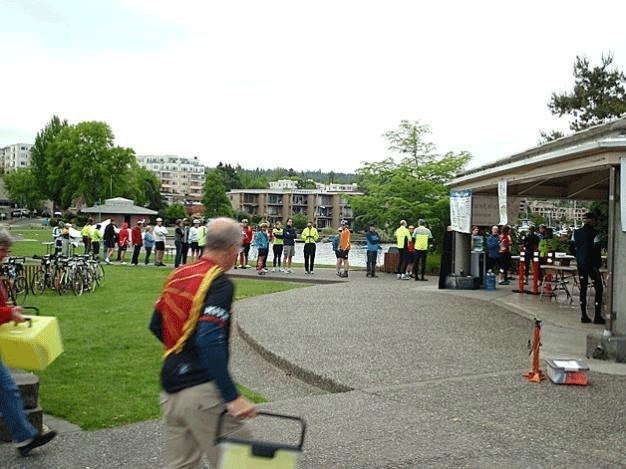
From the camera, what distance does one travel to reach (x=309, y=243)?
26.1m

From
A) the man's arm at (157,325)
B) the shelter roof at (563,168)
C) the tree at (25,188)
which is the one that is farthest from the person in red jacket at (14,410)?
the tree at (25,188)

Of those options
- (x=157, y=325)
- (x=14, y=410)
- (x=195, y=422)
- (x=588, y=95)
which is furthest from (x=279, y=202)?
(x=195, y=422)

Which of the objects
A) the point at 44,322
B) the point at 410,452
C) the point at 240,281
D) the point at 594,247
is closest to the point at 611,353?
the point at 594,247

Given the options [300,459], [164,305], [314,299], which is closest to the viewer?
[164,305]

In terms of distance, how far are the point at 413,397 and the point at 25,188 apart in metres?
121

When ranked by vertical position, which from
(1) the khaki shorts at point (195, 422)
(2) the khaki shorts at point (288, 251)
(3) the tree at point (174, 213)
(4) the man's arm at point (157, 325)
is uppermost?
(3) the tree at point (174, 213)

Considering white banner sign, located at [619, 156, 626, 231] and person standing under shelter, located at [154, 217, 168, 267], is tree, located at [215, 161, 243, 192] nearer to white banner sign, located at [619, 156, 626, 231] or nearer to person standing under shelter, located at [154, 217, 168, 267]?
person standing under shelter, located at [154, 217, 168, 267]

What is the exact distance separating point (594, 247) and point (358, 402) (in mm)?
7124

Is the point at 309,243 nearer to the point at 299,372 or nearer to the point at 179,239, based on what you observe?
the point at 179,239

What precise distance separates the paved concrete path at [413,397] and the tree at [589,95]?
25.7 metres

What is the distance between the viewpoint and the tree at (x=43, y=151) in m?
104

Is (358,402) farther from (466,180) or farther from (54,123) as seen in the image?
(54,123)

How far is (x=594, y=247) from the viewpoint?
12773 millimetres

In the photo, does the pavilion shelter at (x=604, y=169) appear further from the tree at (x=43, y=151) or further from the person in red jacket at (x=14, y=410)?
the tree at (x=43, y=151)
